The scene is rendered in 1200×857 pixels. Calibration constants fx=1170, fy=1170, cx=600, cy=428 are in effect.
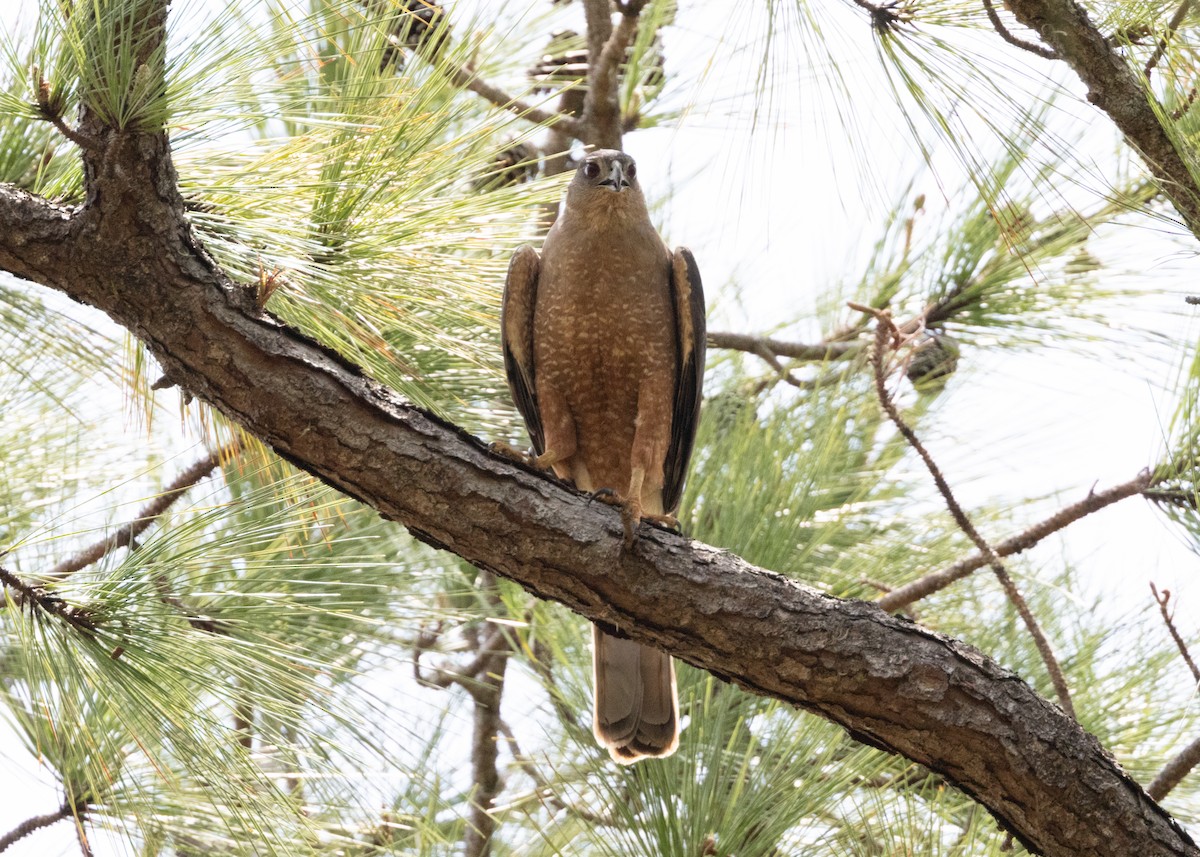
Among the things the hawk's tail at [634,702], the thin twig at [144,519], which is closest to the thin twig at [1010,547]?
the hawk's tail at [634,702]

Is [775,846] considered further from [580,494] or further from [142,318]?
[142,318]

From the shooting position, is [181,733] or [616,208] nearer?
[181,733]

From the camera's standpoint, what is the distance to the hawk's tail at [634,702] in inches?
116

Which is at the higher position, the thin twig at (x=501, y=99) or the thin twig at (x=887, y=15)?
the thin twig at (x=501, y=99)

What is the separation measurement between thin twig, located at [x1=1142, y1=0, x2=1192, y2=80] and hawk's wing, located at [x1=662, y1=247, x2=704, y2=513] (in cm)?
139

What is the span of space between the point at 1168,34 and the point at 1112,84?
179 mm

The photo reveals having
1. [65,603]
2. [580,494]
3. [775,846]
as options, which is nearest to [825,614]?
[580,494]

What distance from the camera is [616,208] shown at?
134 inches

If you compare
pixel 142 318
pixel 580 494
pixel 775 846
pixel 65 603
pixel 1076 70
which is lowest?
pixel 775 846

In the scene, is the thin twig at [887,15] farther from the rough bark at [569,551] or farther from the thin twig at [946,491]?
the rough bark at [569,551]

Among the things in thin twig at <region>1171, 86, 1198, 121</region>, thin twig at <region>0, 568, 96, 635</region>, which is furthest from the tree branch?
thin twig at <region>0, 568, 96, 635</region>

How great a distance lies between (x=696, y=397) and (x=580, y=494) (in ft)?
3.67

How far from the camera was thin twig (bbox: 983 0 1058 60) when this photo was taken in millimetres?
2309

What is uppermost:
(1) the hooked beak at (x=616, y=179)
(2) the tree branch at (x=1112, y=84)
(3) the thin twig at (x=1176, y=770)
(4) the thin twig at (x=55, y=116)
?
(1) the hooked beak at (x=616, y=179)
